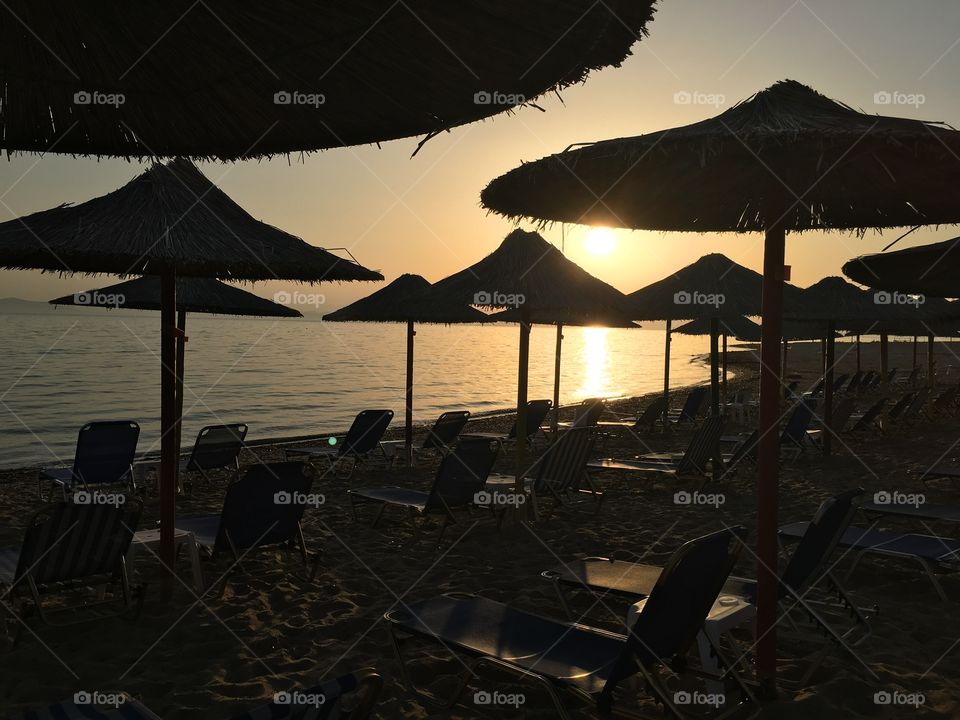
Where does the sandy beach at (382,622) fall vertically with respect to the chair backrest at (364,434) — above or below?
below

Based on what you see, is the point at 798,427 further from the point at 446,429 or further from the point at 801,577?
the point at 801,577

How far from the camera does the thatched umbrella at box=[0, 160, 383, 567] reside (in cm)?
421

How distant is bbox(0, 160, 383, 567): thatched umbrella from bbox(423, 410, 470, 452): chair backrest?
5822 millimetres

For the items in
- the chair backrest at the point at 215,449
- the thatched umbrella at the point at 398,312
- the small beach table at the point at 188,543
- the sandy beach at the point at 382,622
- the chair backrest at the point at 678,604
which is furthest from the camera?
the thatched umbrella at the point at 398,312

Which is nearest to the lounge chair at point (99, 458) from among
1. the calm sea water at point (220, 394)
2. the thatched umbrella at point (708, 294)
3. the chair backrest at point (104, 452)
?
the chair backrest at point (104, 452)

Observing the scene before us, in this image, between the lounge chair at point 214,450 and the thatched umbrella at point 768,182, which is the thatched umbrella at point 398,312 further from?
the thatched umbrella at point 768,182

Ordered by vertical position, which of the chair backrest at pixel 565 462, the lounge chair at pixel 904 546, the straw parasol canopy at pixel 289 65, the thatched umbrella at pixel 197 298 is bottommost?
the lounge chair at pixel 904 546

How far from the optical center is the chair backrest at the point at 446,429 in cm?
1104

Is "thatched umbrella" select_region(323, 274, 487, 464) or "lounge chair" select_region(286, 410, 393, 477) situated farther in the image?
"thatched umbrella" select_region(323, 274, 487, 464)

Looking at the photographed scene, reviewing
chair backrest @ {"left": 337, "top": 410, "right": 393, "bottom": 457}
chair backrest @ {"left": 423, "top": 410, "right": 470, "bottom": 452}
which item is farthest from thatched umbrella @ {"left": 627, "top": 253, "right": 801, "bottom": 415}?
chair backrest @ {"left": 337, "top": 410, "right": 393, "bottom": 457}

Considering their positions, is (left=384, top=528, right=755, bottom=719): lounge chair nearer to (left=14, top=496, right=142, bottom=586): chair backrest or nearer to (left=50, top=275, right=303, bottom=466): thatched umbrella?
(left=14, top=496, right=142, bottom=586): chair backrest

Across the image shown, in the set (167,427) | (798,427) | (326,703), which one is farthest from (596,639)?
(798,427)

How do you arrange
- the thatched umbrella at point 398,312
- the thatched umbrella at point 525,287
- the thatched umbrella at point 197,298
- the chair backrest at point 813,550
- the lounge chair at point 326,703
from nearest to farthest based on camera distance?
the lounge chair at point 326,703
the chair backrest at point 813,550
the thatched umbrella at point 525,287
the thatched umbrella at point 197,298
the thatched umbrella at point 398,312

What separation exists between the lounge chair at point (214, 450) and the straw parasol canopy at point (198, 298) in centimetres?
141
